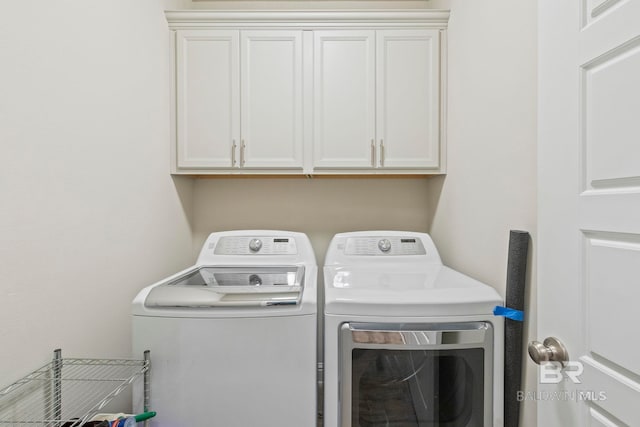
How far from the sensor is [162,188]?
179 centimetres

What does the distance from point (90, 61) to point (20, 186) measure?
0.56 metres

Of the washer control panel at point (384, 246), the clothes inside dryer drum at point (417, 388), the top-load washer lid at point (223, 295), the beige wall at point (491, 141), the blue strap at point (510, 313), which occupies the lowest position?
the clothes inside dryer drum at point (417, 388)

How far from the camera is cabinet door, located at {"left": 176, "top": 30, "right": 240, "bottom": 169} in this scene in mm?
1861

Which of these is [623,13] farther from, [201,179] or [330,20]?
[201,179]

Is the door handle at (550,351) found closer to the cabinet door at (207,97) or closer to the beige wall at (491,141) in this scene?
the beige wall at (491,141)

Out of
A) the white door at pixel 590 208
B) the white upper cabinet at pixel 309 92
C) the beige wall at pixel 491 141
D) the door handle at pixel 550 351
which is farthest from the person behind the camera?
the white upper cabinet at pixel 309 92

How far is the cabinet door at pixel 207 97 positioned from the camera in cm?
186

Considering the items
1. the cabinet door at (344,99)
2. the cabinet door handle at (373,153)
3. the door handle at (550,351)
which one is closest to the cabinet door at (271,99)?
the cabinet door at (344,99)

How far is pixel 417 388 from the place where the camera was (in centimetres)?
123

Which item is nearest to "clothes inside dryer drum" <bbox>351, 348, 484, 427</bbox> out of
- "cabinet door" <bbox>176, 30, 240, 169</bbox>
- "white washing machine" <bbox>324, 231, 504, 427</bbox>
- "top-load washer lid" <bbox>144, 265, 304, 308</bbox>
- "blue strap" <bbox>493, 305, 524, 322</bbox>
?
"white washing machine" <bbox>324, 231, 504, 427</bbox>

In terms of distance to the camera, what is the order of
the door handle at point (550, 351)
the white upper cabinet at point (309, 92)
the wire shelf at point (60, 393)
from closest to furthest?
the door handle at point (550, 351) < the wire shelf at point (60, 393) < the white upper cabinet at point (309, 92)

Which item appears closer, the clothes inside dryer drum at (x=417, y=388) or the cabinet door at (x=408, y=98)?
the clothes inside dryer drum at (x=417, y=388)

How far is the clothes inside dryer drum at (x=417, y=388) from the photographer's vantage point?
121 centimetres

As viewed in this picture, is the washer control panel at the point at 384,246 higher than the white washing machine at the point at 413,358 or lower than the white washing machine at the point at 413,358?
higher
